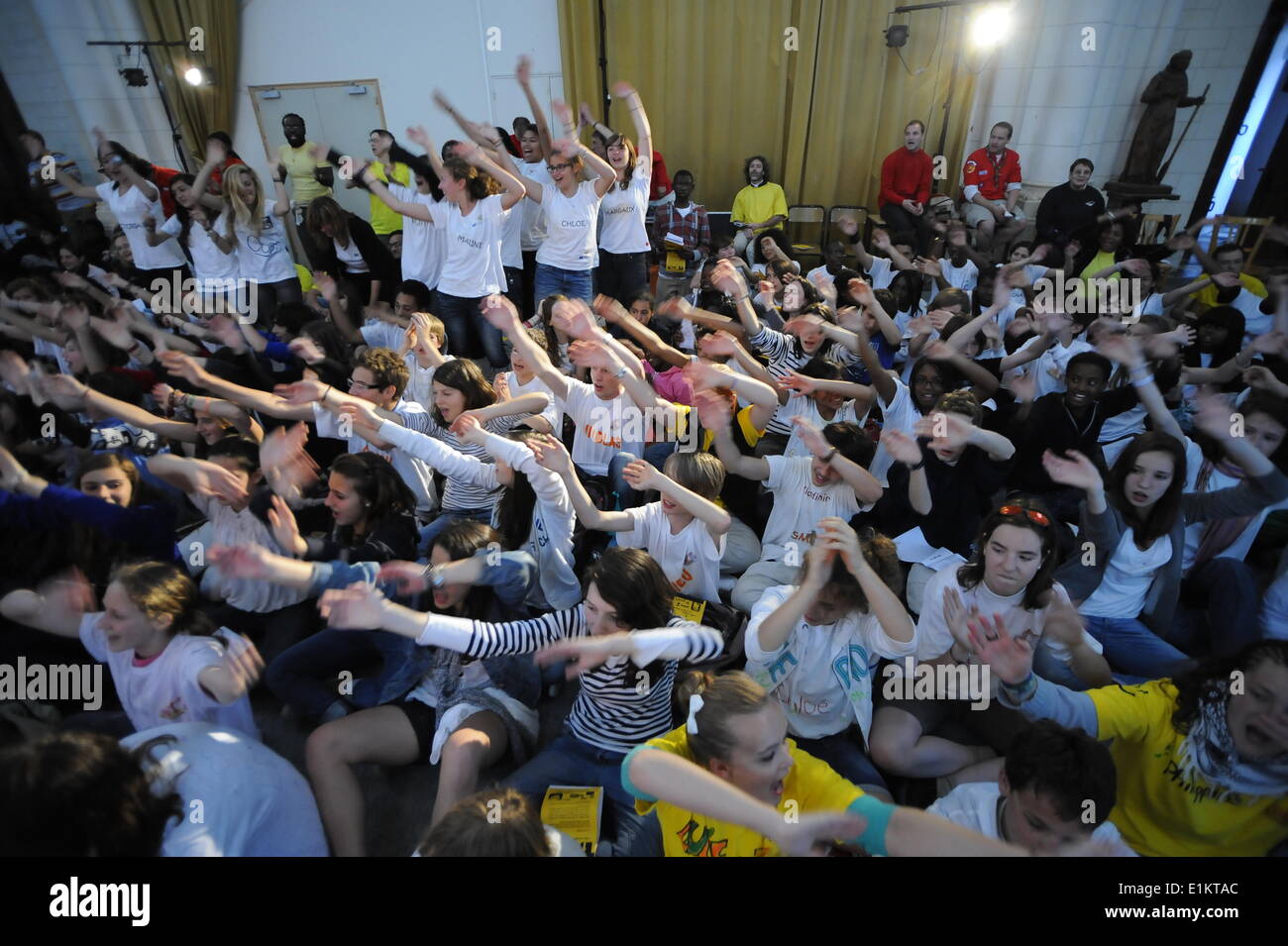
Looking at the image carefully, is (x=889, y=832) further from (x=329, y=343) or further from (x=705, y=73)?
(x=705, y=73)

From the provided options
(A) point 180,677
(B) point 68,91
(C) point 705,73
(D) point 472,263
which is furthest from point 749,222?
(B) point 68,91

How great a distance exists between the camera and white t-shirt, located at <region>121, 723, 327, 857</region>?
1.27m

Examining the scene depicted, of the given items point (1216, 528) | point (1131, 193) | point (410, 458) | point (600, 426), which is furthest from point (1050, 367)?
point (1131, 193)

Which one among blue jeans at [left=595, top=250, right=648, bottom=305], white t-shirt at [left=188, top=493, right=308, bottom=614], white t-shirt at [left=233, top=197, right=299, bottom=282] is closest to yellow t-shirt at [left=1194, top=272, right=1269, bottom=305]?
blue jeans at [left=595, top=250, right=648, bottom=305]

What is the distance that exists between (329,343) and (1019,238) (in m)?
6.27

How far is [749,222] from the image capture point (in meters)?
6.66

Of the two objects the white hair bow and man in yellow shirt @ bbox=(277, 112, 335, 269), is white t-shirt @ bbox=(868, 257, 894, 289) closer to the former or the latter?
the white hair bow

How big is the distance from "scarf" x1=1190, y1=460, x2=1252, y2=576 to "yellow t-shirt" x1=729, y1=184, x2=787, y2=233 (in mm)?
4810

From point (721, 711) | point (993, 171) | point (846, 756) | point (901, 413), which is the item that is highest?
point (993, 171)

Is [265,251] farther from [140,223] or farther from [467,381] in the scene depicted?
[467,381]

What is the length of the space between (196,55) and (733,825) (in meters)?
8.99

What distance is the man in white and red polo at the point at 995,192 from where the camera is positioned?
6121 millimetres

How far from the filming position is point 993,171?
629 cm
